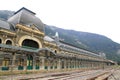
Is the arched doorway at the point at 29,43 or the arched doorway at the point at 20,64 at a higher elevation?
the arched doorway at the point at 29,43

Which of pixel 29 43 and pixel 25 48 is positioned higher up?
pixel 29 43

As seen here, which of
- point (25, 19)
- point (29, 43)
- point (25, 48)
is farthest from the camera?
point (25, 19)

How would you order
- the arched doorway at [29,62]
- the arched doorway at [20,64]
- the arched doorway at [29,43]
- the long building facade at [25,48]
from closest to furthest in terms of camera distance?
the long building facade at [25,48], the arched doorway at [20,64], the arched doorway at [29,62], the arched doorway at [29,43]

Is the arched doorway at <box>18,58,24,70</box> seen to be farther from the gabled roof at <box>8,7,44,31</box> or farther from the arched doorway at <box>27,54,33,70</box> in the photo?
the gabled roof at <box>8,7,44,31</box>

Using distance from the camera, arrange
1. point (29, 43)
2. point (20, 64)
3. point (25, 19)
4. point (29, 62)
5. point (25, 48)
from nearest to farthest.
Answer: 1. point (20, 64)
2. point (25, 48)
3. point (29, 62)
4. point (29, 43)
5. point (25, 19)

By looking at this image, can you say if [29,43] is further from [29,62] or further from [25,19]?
[29,62]

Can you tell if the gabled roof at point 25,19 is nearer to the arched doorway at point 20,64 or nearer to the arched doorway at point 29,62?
the arched doorway at point 29,62

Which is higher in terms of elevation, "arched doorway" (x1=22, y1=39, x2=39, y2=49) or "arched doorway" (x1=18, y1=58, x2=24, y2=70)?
"arched doorway" (x1=22, y1=39, x2=39, y2=49)

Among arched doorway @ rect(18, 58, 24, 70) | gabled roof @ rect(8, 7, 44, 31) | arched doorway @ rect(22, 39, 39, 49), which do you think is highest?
gabled roof @ rect(8, 7, 44, 31)

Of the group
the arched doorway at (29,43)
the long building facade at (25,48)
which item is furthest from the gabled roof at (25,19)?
the arched doorway at (29,43)

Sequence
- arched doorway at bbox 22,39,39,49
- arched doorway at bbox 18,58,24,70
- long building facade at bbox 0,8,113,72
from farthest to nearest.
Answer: arched doorway at bbox 22,39,39,49, arched doorway at bbox 18,58,24,70, long building facade at bbox 0,8,113,72

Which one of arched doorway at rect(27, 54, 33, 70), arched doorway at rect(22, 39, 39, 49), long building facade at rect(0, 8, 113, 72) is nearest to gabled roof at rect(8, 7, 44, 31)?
long building facade at rect(0, 8, 113, 72)

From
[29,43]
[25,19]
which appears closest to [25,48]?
[29,43]

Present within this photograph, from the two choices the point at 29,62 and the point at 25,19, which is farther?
the point at 25,19
